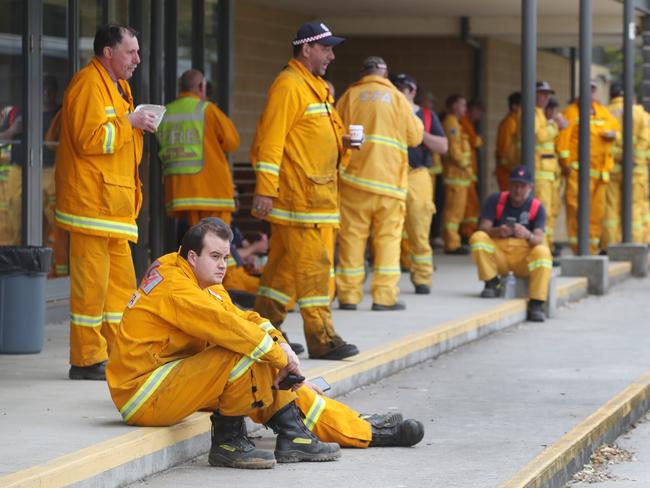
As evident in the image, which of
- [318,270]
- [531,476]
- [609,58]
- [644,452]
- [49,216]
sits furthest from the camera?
[609,58]

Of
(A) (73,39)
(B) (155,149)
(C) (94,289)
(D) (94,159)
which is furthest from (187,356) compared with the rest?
(B) (155,149)

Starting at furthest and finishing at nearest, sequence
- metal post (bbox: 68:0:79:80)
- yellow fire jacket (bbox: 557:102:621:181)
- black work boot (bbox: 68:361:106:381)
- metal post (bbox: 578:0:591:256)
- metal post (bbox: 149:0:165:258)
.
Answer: yellow fire jacket (bbox: 557:102:621:181), metal post (bbox: 578:0:591:256), metal post (bbox: 149:0:165:258), metal post (bbox: 68:0:79:80), black work boot (bbox: 68:361:106:381)

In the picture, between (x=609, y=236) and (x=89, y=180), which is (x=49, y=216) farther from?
(x=609, y=236)

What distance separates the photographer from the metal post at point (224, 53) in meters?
13.6

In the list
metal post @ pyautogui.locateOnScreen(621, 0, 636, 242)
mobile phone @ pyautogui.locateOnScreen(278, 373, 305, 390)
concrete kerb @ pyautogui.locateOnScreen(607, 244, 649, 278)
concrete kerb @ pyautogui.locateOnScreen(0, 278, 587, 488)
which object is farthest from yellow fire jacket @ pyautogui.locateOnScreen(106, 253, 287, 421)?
concrete kerb @ pyautogui.locateOnScreen(607, 244, 649, 278)

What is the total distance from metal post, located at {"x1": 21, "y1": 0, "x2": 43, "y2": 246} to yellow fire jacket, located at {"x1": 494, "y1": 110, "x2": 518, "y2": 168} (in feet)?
29.1

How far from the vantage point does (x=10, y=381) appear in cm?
836

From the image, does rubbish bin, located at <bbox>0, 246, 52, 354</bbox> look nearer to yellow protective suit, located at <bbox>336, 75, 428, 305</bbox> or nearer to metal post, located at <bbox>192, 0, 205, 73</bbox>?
yellow protective suit, located at <bbox>336, 75, 428, 305</bbox>

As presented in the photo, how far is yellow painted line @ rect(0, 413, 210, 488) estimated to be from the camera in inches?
225

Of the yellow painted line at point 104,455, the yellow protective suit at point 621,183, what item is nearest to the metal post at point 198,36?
the yellow painted line at point 104,455

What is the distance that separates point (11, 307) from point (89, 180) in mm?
1537

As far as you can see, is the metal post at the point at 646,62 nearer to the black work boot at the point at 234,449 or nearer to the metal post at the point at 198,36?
the metal post at the point at 198,36

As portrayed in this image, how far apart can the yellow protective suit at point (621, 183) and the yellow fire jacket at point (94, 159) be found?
1186cm

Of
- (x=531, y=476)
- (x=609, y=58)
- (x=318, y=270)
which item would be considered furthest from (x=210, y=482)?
(x=609, y=58)
